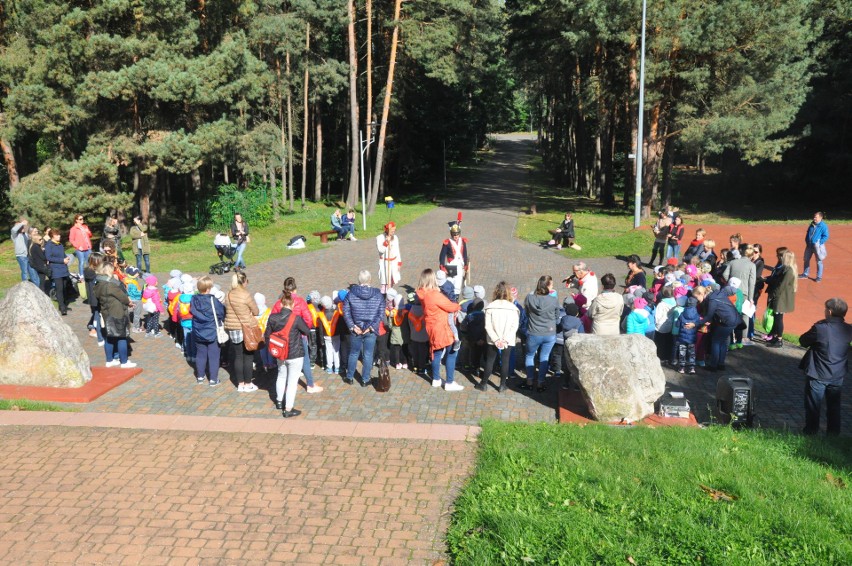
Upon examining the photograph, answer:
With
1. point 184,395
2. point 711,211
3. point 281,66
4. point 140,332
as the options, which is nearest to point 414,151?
point 281,66

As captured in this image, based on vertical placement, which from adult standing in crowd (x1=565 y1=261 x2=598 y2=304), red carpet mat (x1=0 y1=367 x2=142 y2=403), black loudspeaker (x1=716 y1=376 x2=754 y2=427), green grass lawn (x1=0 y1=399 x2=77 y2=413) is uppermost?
adult standing in crowd (x1=565 y1=261 x2=598 y2=304)

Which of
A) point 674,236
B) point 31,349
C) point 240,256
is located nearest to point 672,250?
point 674,236

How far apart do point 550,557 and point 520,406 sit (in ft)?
12.0

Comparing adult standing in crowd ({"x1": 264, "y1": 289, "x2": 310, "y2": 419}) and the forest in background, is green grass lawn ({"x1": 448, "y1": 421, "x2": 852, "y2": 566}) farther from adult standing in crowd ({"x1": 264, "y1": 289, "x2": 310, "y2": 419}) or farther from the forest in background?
the forest in background

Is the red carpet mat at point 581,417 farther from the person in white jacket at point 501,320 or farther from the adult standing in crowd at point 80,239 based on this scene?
the adult standing in crowd at point 80,239

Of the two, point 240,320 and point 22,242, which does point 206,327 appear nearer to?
point 240,320

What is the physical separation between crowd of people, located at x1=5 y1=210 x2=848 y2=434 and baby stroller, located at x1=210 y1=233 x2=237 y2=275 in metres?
6.05

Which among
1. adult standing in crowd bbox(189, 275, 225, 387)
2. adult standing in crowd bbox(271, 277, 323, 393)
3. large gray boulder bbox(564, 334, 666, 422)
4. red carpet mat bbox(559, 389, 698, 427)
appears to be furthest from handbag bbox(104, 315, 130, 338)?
large gray boulder bbox(564, 334, 666, 422)

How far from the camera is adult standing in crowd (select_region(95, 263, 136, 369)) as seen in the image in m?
9.84

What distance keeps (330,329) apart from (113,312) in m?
3.16

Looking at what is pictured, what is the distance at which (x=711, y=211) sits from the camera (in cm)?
3800

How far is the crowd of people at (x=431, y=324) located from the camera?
30.2ft

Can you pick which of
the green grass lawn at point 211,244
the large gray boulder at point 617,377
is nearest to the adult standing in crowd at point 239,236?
the green grass lawn at point 211,244

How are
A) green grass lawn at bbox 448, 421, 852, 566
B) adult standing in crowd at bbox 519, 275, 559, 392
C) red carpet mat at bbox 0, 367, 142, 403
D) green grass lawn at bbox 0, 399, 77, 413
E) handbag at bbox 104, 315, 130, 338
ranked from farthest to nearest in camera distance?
1. handbag at bbox 104, 315, 130, 338
2. adult standing in crowd at bbox 519, 275, 559, 392
3. red carpet mat at bbox 0, 367, 142, 403
4. green grass lawn at bbox 0, 399, 77, 413
5. green grass lawn at bbox 448, 421, 852, 566
